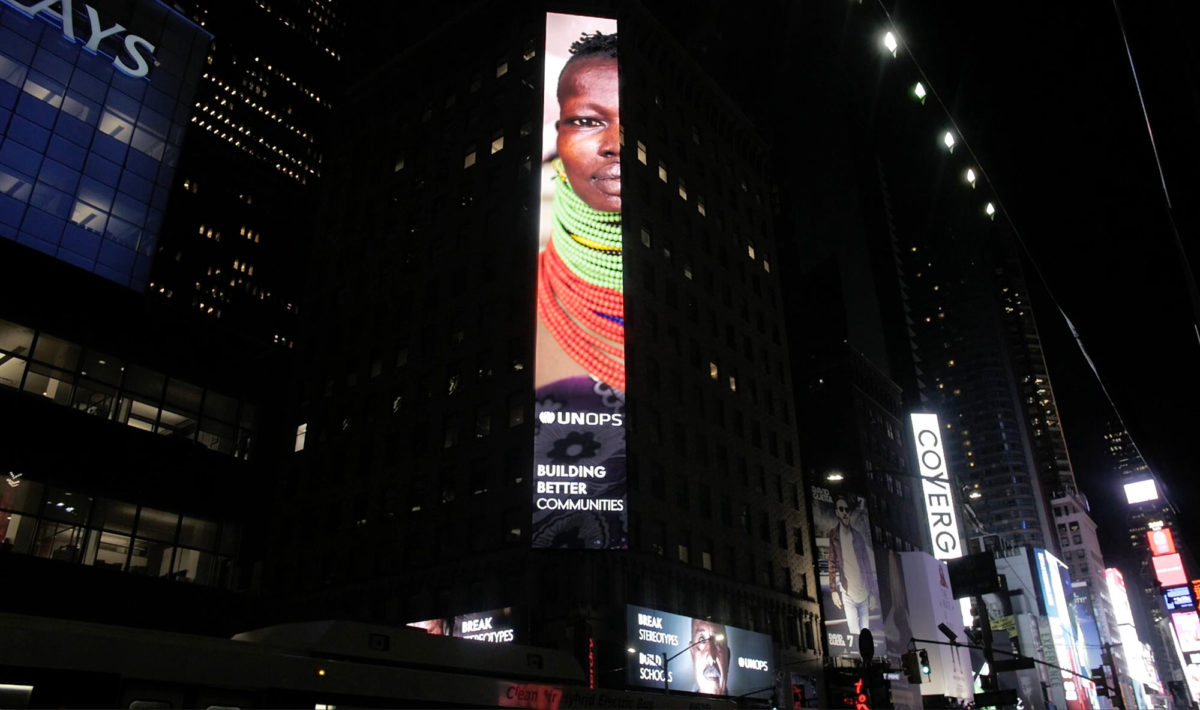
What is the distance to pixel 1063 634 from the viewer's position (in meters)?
115

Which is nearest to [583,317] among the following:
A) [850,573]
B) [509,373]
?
[509,373]

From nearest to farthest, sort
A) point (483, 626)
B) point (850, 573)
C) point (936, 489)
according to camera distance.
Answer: point (483, 626)
point (850, 573)
point (936, 489)

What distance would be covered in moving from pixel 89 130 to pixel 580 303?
25.8 m

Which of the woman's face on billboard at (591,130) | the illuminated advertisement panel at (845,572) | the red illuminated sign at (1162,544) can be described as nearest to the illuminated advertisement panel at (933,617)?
the illuminated advertisement panel at (845,572)

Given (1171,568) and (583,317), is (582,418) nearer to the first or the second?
(583,317)

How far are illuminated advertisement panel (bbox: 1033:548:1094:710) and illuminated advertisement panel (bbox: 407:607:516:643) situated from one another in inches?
3786

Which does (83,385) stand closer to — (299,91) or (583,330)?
(583,330)

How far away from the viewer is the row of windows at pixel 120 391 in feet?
95.0

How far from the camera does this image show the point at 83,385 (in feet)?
99.5

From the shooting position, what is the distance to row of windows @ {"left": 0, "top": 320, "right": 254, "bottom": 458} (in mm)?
28969

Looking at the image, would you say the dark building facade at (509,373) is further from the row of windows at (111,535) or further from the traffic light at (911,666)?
the traffic light at (911,666)

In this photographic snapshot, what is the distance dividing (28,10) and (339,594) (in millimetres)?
34364

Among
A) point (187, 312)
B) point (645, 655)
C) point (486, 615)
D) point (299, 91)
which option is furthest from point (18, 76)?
point (299, 91)

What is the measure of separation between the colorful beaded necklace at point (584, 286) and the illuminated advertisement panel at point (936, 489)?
1309 inches
